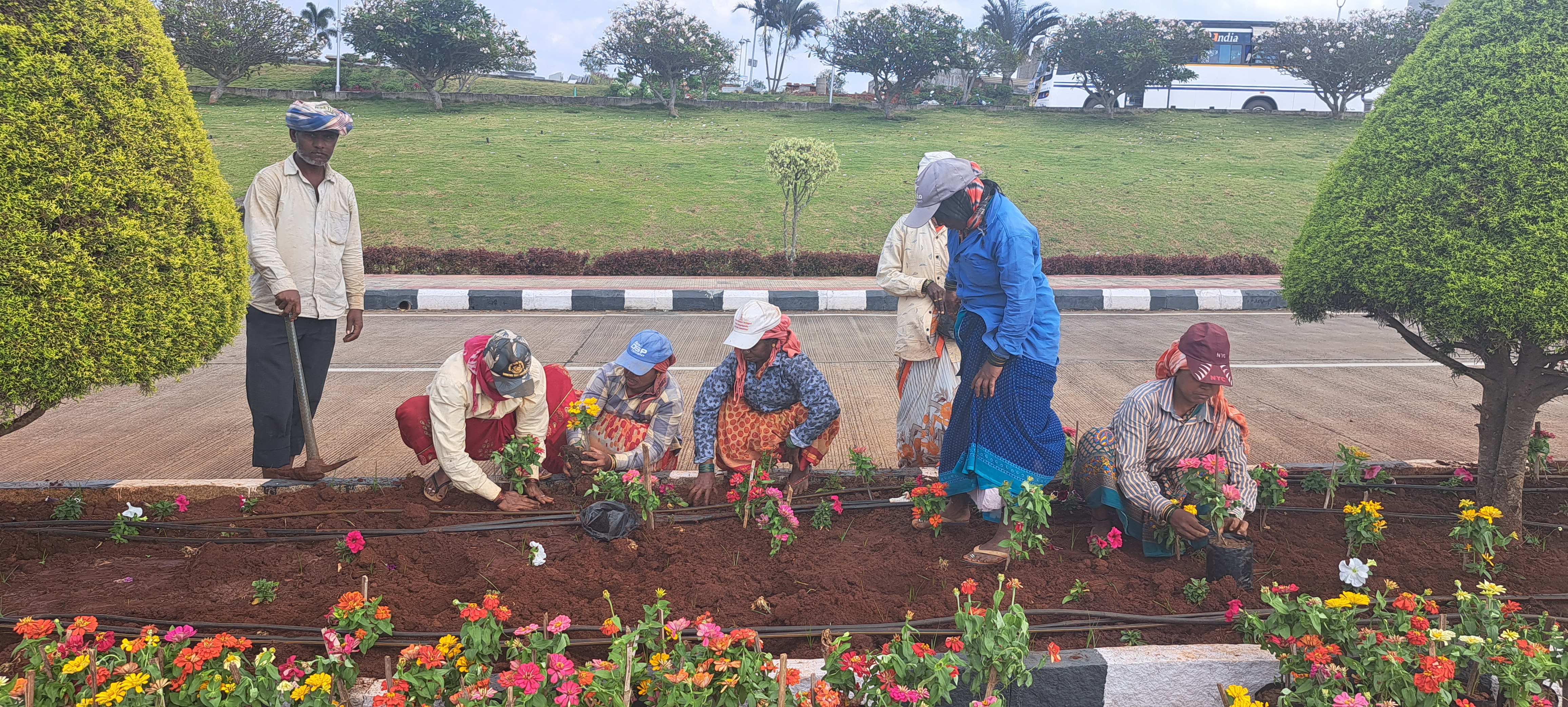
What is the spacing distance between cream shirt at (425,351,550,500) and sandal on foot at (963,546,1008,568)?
1.77 meters

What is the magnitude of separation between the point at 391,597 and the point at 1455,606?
343 cm

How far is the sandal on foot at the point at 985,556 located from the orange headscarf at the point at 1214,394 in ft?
2.87

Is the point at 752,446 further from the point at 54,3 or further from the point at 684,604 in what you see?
the point at 54,3

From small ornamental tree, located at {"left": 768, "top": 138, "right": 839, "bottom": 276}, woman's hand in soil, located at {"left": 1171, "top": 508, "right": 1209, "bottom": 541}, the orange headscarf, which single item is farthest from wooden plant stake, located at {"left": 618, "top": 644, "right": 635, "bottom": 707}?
small ornamental tree, located at {"left": 768, "top": 138, "right": 839, "bottom": 276}

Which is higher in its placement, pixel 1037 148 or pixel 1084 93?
pixel 1084 93

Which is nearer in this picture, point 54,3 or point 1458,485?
point 54,3

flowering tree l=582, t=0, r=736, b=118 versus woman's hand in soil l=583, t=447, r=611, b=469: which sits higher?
flowering tree l=582, t=0, r=736, b=118

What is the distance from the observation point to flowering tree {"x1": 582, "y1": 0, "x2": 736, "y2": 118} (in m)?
31.3

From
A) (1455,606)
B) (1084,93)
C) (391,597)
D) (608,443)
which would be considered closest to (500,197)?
(608,443)

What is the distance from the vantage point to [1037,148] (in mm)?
25109

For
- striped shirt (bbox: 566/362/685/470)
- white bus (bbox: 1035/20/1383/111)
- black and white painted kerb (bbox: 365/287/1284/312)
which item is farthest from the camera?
white bus (bbox: 1035/20/1383/111)

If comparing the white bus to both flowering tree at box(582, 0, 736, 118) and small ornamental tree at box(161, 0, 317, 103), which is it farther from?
small ornamental tree at box(161, 0, 317, 103)

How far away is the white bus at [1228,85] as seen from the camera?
105 feet

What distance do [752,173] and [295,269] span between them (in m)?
17.0
